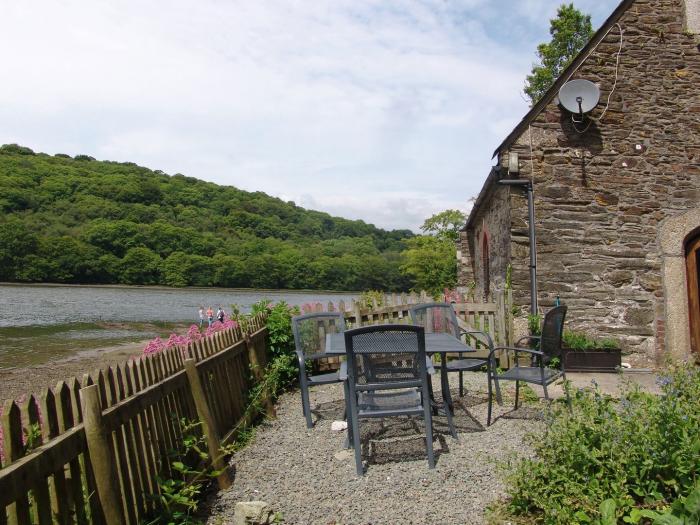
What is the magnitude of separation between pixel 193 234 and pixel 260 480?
58455 millimetres

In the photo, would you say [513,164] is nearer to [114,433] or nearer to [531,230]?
[531,230]

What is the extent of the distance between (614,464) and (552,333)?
7.48 feet

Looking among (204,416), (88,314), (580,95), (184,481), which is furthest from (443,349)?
(88,314)

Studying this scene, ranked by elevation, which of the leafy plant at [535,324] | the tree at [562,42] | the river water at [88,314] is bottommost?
the river water at [88,314]

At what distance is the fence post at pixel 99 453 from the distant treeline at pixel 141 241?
44.1m

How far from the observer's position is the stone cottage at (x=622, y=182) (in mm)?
7789

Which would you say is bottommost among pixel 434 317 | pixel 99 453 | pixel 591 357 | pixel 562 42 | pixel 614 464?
pixel 591 357

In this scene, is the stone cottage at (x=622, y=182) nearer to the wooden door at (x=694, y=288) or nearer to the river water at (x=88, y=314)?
the wooden door at (x=694, y=288)

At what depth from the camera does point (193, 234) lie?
195ft

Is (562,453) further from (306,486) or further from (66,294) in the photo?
(66,294)

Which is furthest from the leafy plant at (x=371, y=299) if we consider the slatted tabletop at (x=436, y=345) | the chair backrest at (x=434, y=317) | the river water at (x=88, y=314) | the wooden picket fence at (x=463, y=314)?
the slatted tabletop at (x=436, y=345)

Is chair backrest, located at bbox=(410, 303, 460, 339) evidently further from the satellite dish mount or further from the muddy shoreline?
the muddy shoreline

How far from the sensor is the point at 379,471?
3.91 metres

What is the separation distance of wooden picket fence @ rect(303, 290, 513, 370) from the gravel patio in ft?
8.06
